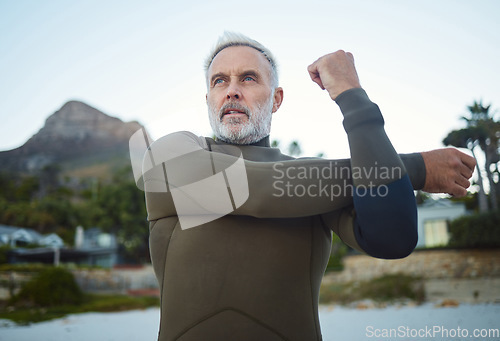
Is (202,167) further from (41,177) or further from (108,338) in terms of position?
(41,177)

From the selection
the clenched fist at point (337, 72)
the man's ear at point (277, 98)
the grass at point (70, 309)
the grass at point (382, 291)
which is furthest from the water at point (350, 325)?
the clenched fist at point (337, 72)

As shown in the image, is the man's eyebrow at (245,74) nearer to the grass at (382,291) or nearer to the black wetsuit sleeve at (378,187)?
the black wetsuit sleeve at (378,187)

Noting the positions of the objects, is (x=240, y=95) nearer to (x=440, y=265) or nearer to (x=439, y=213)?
(x=440, y=265)

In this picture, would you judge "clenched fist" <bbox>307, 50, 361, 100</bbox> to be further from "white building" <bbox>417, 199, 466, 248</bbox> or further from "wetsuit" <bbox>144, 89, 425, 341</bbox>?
"white building" <bbox>417, 199, 466, 248</bbox>

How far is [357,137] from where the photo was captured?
2.70ft

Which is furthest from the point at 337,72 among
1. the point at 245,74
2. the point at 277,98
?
the point at 277,98

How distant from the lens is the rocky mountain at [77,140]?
2.04m

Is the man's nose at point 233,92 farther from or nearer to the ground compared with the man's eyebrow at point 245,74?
nearer to the ground

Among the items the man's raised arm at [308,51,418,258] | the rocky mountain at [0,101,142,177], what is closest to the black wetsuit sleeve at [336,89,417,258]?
the man's raised arm at [308,51,418,258]

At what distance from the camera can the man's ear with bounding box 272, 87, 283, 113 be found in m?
1.44

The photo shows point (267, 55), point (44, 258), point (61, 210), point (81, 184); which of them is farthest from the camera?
point (81, 184)

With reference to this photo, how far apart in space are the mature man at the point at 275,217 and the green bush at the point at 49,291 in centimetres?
2139

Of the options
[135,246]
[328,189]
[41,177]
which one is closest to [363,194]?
[328,189]

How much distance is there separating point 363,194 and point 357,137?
0.13 meters
